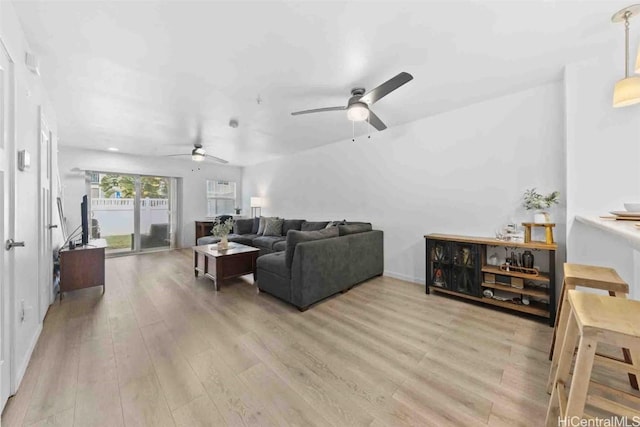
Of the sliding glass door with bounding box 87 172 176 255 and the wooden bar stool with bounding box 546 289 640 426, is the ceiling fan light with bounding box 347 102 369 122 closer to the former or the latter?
the wooden bar stool with bounding box 546 289 640 426

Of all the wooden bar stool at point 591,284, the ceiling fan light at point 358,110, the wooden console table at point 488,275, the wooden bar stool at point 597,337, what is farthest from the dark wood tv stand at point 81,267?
the wooden bar stool at point 591,284

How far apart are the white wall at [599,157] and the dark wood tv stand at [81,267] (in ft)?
18.1


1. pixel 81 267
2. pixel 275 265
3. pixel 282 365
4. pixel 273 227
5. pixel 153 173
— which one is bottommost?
pixel 282 365

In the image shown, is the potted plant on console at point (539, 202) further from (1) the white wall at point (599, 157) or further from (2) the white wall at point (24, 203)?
(2) the white wall at point (24, 203)

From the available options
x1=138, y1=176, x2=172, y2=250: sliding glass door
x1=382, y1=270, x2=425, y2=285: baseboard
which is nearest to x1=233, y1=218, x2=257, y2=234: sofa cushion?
x1=138, y1=176, x2=172, y2=250: sliding glass door

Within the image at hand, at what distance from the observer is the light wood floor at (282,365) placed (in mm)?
1363

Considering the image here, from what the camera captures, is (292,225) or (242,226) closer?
(292,225)

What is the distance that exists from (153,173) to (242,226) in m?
2.60

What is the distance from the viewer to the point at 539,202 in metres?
2.60

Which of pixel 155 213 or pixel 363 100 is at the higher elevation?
pixel 363 100

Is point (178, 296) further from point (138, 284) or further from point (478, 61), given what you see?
point (478, 61)

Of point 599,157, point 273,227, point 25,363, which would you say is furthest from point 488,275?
point 25,363

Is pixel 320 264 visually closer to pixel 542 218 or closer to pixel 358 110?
pixel 358 110

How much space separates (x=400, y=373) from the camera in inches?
66.2
